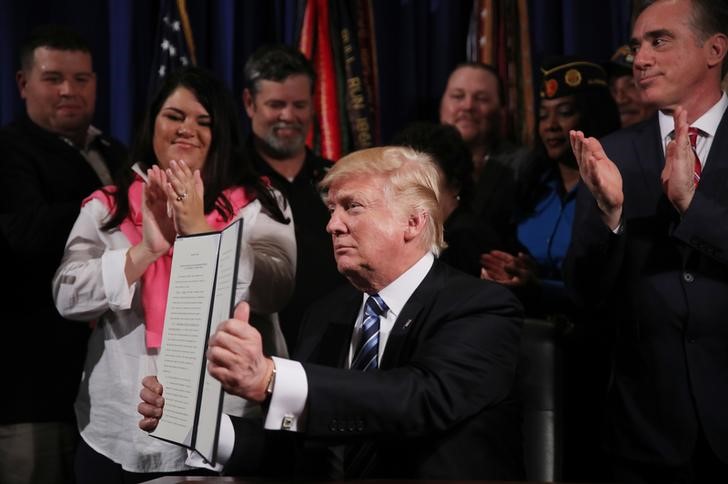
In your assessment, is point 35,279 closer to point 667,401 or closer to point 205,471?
point 205,471

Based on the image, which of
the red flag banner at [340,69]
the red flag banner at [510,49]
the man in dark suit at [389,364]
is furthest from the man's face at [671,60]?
the red flag banner at [340,69]

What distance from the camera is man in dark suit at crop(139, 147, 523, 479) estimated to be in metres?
1.82

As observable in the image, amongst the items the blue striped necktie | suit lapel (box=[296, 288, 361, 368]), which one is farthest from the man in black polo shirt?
the blue striped necktie

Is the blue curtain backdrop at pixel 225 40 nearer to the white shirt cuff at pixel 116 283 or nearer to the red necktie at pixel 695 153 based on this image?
the white shirt cuff at pixel 116 283

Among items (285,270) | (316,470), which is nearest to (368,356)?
(316,470)

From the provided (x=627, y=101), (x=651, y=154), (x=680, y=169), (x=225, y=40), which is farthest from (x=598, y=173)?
(x=225, y=40)

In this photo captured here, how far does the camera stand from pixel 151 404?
2010mm

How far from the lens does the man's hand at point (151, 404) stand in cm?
200

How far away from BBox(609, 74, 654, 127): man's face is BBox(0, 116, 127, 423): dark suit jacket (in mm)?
1812

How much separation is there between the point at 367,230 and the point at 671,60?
85 cm

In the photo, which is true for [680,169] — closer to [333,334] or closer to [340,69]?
[333,334]

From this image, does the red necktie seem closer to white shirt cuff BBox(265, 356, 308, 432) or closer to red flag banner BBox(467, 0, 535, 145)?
white shirt cuff BBox(265, 356, 308, 432)

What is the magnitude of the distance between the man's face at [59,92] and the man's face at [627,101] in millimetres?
1757

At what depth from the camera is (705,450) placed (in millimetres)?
2248
